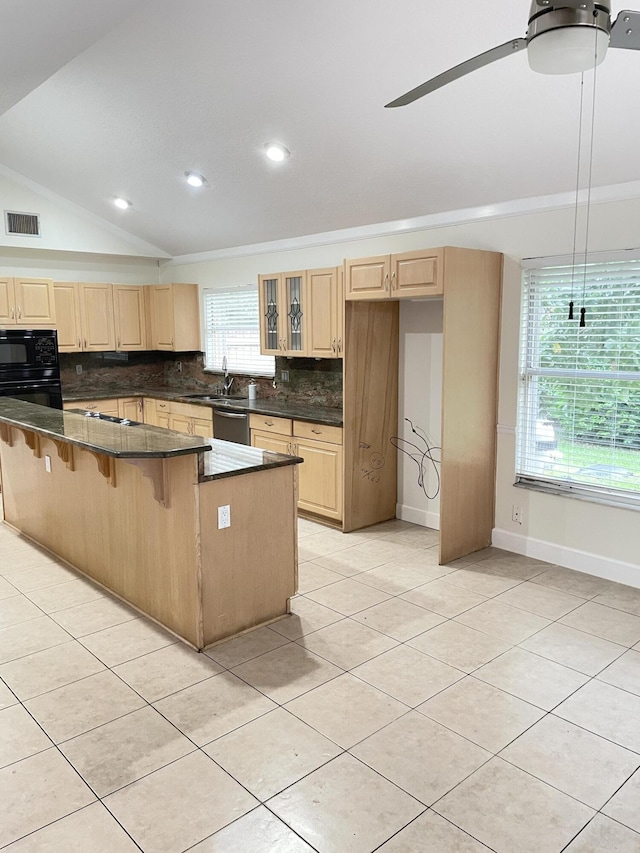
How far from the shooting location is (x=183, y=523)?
324 cm

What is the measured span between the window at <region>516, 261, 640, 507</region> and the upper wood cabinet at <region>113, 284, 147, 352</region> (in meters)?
4.72

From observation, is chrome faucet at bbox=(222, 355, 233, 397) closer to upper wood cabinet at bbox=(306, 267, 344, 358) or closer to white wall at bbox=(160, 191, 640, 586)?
upper wood cabinet at bbox=(306, 267, 344, 358)

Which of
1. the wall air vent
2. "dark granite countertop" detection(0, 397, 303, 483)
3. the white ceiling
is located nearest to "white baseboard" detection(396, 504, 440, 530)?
Answer: "dark granite countertop" detection(0, 397, 303, 483)

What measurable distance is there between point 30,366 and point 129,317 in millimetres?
1442

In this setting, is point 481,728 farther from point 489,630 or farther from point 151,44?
point 151,44

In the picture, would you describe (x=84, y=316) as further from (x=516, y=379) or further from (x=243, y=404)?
(x=516, y=379)

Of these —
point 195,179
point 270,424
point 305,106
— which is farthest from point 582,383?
point 195,179

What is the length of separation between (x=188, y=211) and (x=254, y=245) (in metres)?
0.71

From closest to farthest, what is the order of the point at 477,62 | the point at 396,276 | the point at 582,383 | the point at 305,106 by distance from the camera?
the point at 477,62 < the point at 305,106 < the point at 582,383 < the point at 396,276

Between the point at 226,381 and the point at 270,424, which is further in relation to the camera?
the point at 226,381

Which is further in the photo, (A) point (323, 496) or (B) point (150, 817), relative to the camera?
(A) point (323, 496)

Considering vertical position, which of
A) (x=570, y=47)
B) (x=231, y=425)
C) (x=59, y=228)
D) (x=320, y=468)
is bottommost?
(x=320, y=468)

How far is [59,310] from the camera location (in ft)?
22.8

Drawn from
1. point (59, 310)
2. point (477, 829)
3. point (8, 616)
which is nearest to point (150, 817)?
point (477, 829)
